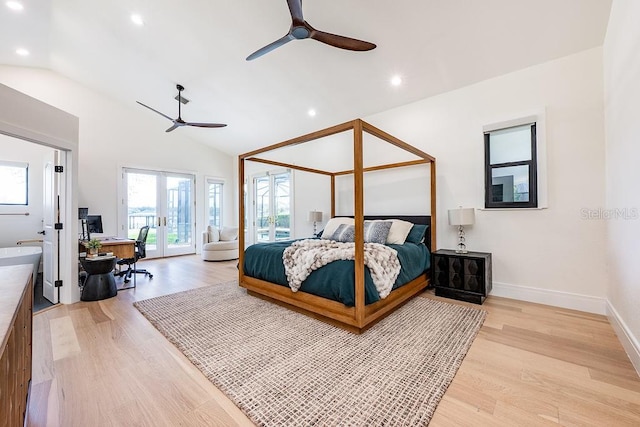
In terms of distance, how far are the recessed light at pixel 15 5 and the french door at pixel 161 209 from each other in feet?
10.1

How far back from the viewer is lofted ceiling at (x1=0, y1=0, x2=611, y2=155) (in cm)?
265

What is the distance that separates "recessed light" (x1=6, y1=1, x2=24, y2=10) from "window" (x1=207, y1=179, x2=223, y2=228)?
4424 millimetres

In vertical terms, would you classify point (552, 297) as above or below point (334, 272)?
below

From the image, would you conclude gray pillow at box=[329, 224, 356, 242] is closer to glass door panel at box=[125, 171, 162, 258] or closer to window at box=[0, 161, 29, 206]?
glass door panel at box=[125, 171, 162, 258]

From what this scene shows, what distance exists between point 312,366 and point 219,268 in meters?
3.98

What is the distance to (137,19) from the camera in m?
3.52

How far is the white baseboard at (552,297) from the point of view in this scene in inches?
111

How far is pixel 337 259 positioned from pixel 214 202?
6.17 metres

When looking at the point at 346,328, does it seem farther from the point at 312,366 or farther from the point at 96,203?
the point at 96,203

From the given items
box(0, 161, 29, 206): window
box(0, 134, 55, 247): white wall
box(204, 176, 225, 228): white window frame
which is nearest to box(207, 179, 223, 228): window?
box(204, 176, 225, 228): white window frame

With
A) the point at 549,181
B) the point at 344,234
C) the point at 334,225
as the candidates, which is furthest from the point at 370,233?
the point at 549,181

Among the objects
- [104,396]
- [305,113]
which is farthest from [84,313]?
[305,113]

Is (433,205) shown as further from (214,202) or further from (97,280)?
(214,202)

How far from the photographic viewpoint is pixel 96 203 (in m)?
5.59
